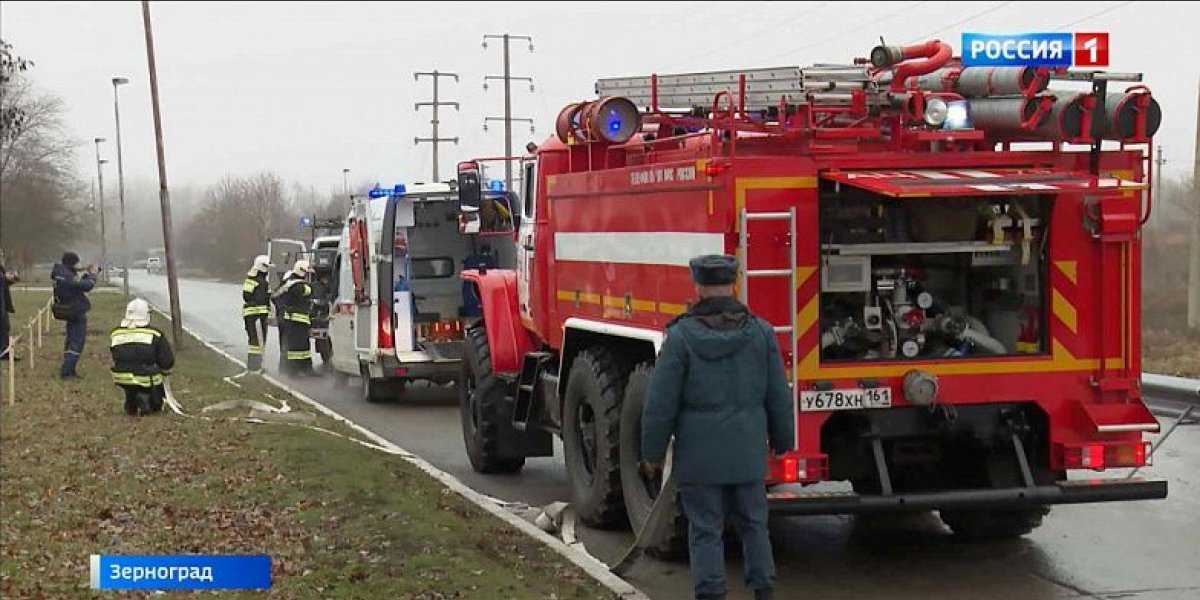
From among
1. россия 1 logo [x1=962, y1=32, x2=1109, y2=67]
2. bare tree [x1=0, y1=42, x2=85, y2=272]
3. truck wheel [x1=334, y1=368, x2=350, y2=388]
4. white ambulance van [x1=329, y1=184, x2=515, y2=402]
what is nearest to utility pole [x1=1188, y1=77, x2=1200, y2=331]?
white ambulance van [x1=329, y1=184, x2=515, y2=402]

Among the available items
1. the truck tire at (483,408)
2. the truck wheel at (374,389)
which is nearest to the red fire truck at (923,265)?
the truck tire at (483,408)

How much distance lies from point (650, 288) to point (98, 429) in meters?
7.85

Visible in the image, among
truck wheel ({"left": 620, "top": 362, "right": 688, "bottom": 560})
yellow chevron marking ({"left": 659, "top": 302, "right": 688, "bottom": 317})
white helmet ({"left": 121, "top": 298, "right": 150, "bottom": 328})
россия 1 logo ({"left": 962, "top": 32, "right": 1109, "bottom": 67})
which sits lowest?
truck wheel ({"left": 620, "top": 362, "right": 688, "bottom": 560})

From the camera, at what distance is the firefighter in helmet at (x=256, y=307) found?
19828mm

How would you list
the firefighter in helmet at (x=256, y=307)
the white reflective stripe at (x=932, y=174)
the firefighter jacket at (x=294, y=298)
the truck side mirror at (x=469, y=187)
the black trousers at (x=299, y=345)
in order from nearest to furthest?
the white reflective stripe at (x=932, y=174) → the truck side mirror at (x=469, y=187) → the firefighter in helmet at (x=256, y=307) → the firefighter jacket at (x=294, y=298) → the black trousers at (x=299, y=345)

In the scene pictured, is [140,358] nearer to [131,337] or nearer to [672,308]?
[131,337]

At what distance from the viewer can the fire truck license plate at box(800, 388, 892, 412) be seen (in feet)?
24.2

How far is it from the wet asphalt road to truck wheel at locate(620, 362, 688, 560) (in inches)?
5.7

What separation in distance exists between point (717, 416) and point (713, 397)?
0.08 metres

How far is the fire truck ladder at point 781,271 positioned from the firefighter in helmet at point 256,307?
1349cm

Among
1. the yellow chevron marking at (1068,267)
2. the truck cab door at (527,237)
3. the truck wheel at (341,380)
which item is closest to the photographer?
the yellow chevron marking at (1068,267)

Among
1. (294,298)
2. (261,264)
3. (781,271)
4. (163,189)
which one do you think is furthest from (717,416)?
(163,189)

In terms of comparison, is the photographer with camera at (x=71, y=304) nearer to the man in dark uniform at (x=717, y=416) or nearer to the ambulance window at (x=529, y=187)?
the ambulance window at (x=529, y=187)

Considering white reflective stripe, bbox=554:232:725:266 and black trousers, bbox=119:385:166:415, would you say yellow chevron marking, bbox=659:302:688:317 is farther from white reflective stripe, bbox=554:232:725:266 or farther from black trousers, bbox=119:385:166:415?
black trousers, bbox=119:385:166:415
